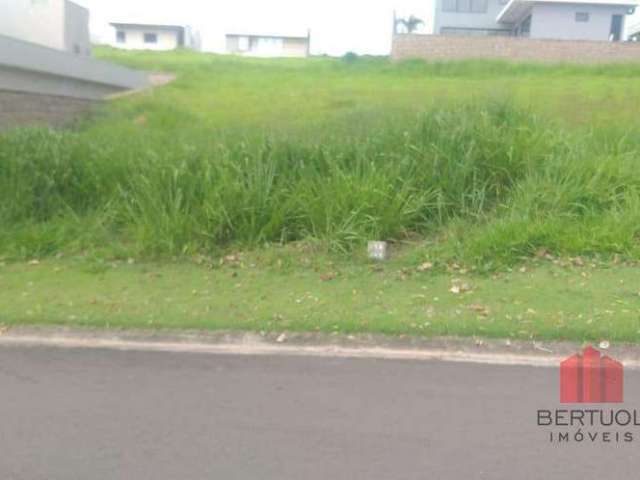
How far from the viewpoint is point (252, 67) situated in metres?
23.4

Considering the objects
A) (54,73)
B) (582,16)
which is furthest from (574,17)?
(54,73)

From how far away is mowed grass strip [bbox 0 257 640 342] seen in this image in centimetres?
515

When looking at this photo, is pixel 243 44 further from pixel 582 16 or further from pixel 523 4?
pixel 582 16

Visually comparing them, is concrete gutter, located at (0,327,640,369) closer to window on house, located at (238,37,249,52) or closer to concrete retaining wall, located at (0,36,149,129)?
concrete retaining wall, located at (0,36,149,129)

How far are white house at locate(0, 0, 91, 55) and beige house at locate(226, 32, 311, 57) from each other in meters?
38.3

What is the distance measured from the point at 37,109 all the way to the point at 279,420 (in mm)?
10835

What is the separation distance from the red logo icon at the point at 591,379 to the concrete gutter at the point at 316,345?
0.34ft

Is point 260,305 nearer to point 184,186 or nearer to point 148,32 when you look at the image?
point 184,186

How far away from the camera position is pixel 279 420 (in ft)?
12.2

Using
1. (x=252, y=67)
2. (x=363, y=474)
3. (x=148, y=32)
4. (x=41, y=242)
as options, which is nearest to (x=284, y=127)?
(x=41, y=242)

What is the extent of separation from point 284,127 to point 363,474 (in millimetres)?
7703

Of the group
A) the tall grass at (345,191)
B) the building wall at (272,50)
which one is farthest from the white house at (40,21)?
the building wall at (272,50)

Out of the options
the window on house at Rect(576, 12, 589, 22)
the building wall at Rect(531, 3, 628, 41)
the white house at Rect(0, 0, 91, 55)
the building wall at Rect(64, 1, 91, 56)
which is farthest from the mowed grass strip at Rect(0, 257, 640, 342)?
the window on house at Rect(576, 12, 589, 22)

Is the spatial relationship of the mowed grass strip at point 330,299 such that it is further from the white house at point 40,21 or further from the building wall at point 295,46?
the building wall at point 295,46
